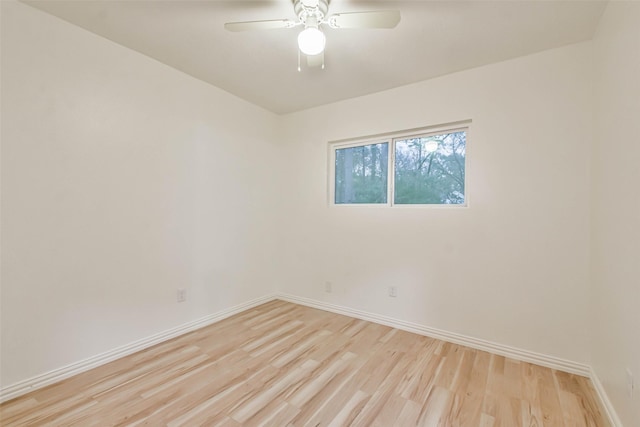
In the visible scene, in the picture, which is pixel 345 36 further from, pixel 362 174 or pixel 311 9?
pixel 362 174

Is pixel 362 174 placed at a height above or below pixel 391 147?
below

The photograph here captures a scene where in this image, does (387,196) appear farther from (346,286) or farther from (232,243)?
(232,243)

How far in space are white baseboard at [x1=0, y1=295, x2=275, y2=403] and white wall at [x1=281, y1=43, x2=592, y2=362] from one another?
1.45 metres

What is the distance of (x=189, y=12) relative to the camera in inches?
68.9

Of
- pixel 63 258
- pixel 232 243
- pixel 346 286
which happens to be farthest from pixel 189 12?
pixel 346 286

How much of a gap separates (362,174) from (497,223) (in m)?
1.43

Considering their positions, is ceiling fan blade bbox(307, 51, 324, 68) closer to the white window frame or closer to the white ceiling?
the white ceiling

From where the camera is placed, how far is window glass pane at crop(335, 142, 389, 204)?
9.77 feet

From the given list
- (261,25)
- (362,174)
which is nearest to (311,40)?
(261,25)

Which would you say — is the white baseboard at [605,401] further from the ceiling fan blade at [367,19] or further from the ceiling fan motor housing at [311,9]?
the ceiling fan motor housing at [311,9]

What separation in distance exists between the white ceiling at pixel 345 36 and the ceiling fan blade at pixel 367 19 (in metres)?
0.17

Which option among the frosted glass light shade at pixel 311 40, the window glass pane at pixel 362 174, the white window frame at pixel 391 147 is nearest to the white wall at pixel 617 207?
the white window frame at pixel 391 147

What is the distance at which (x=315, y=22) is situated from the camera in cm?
165

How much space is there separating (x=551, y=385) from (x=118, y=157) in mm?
3528
